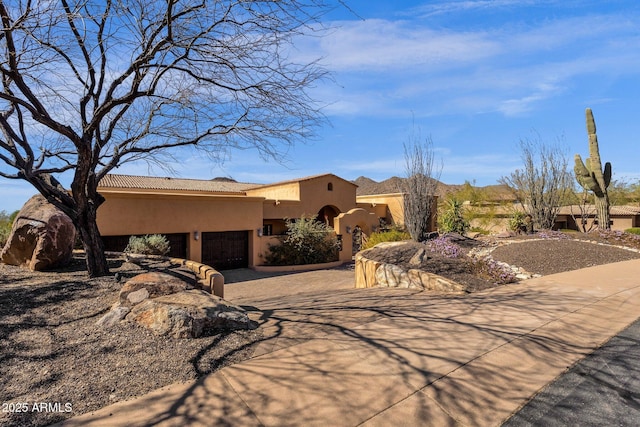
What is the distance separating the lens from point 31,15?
15.2 feet

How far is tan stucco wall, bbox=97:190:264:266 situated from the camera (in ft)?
45.2

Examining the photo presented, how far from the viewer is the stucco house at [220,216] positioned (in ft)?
46.1

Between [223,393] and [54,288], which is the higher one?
[54,288]

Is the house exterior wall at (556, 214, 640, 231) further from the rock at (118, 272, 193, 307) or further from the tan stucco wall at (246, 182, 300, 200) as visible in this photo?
the rock at (118, 272, 193, 307)

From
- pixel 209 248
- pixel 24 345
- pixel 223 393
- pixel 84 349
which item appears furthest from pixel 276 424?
pixel 209 248

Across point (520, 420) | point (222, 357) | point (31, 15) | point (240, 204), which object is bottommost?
point (520, 420)

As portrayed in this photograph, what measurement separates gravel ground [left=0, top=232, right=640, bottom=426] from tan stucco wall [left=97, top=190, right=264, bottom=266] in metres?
8.22

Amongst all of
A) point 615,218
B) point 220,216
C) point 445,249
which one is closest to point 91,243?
point 445,249

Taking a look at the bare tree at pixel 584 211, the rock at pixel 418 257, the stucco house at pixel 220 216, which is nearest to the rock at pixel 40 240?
Result: the stucco house at pixel 220 216

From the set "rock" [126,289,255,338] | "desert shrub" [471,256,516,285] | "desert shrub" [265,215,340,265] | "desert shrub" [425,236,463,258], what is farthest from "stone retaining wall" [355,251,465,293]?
"desert shrub" [265,215,340,265]

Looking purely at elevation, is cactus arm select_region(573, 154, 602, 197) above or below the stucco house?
above

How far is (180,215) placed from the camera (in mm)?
15516

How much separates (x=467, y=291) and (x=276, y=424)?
18.8 feet

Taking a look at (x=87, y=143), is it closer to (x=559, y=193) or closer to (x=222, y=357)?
(x=222, y=357)
